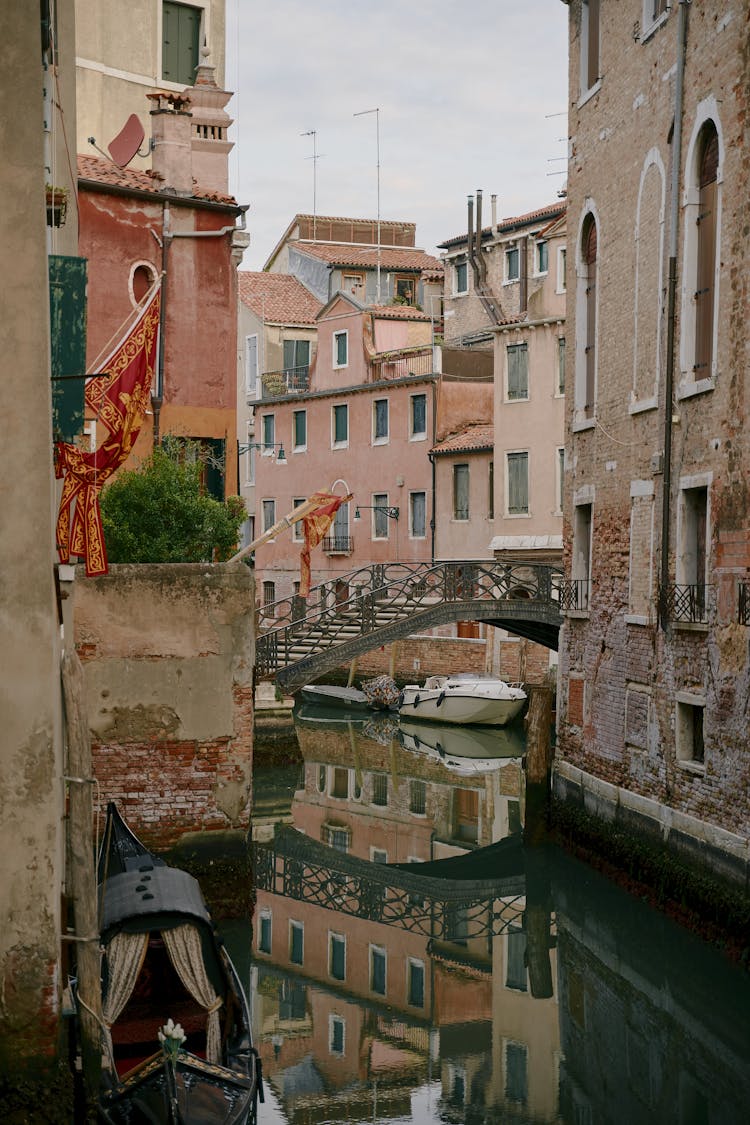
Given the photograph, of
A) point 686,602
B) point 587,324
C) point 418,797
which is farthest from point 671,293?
point 418,797

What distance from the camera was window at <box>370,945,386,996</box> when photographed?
1412 centimetres

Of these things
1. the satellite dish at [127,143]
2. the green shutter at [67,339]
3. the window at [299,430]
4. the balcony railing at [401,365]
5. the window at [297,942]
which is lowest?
the window at [297,942]

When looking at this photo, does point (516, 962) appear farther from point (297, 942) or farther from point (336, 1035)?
point (336, 1035)

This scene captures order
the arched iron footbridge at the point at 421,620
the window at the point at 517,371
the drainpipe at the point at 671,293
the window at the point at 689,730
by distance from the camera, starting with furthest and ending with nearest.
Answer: the window at the point at 517,371 → the arched iron footbridge at the point at 421,620 → the drainpipe at the point at 671,293 → the window at the point at 689,730

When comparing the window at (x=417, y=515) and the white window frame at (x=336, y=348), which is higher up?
the white window frame at (x=336, y=348)

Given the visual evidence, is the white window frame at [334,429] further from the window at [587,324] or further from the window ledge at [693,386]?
the window ledge at [693,386]

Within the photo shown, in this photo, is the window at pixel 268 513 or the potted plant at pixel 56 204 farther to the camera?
the window at pixel 268 513

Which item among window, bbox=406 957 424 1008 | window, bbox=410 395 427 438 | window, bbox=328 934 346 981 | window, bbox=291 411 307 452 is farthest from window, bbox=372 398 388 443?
window, bbox=406 957 424 1008

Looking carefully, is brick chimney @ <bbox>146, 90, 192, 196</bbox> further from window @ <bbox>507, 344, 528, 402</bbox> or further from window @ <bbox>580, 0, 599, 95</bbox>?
window @ <bbox>507, 344, 528, 402</bbox>

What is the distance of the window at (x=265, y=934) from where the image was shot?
15.0 meters

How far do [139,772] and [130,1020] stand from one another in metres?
4.13

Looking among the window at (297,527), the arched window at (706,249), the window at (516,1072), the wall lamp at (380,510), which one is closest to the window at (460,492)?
the wall lamp at (380,510)

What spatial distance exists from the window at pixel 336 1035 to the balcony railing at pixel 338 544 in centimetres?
2820

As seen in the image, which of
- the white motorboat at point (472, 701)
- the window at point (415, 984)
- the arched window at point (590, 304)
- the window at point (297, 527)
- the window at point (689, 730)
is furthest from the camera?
the window at point (297, 527)
